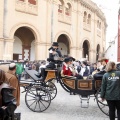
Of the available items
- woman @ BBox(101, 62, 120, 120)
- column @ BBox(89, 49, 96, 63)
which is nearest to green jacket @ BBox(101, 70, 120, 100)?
woman @ BBox(101, 62, 120, 120)

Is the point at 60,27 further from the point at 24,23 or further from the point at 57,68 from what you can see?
the point at 57,68

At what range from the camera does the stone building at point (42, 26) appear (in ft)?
66.8

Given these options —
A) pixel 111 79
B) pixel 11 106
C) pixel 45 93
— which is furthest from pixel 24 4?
pixel 11 106

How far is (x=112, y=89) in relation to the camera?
206 inches

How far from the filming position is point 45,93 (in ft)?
24.2

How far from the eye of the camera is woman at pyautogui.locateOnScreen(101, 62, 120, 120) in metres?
5.19

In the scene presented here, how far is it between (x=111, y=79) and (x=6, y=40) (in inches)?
633

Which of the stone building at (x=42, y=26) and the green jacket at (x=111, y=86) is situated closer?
the green jacket at (x=111, y=86)

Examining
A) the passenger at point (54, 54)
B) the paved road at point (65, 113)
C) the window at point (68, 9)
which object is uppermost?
the window at point (68, 9)

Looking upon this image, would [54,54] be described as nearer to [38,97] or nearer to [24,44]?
[38,97]

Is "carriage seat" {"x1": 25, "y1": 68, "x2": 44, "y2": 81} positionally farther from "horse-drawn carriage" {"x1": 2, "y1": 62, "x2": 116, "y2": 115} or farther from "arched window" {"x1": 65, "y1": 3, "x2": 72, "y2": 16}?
"arched window" {"x1": 65, "y1": 3, "x2": 72, "y2": 16}

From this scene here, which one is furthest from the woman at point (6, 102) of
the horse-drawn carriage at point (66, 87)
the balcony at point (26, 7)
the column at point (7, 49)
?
the balcony at point (26, 7)

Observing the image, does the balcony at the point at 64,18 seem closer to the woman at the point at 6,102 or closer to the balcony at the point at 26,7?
the balcony at the point at 26,7

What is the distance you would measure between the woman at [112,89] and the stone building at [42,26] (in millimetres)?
15598
